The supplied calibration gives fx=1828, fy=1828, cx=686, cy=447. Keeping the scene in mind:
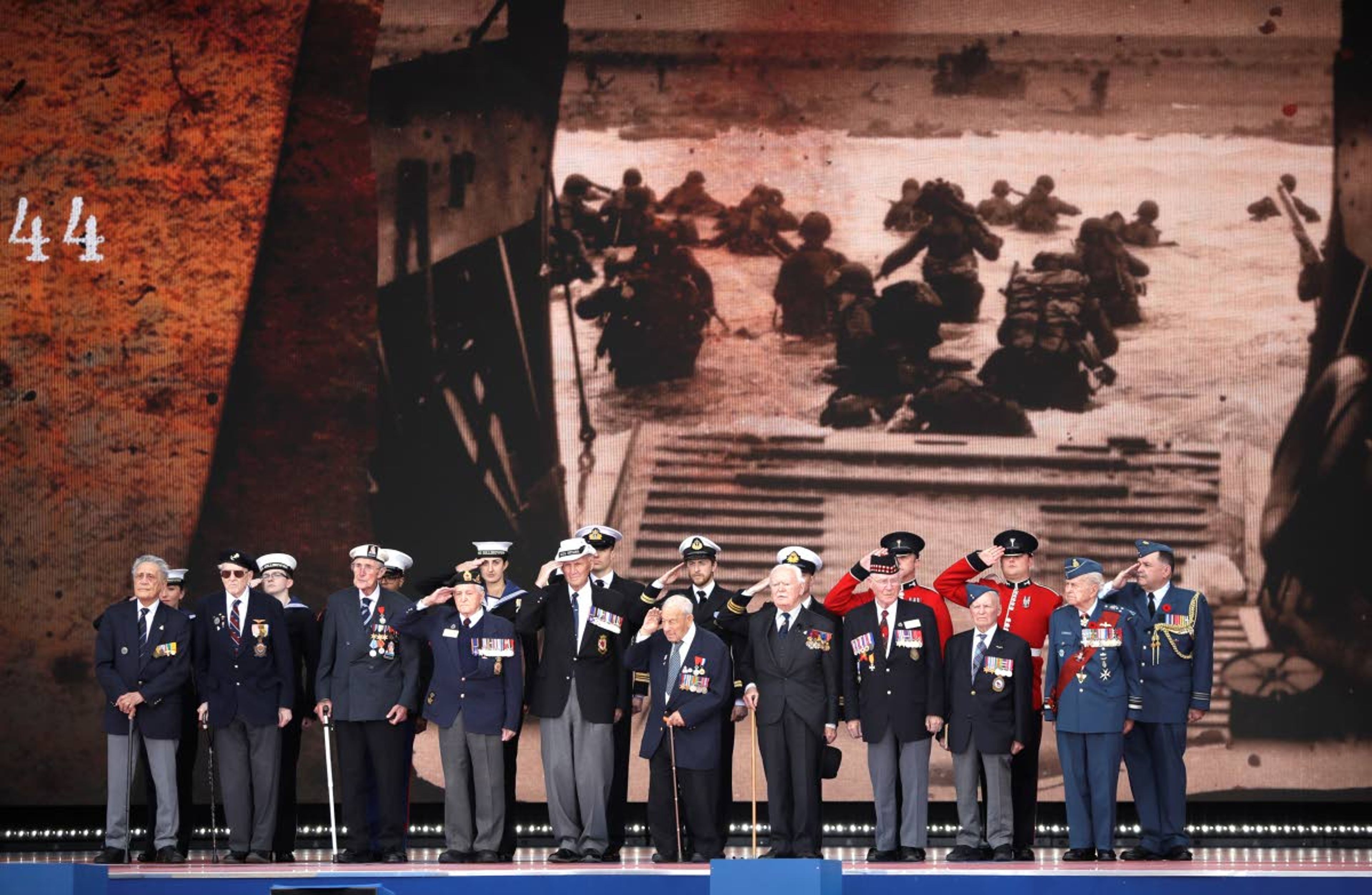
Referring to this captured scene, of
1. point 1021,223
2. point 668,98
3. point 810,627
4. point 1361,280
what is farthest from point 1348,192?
point 810,627

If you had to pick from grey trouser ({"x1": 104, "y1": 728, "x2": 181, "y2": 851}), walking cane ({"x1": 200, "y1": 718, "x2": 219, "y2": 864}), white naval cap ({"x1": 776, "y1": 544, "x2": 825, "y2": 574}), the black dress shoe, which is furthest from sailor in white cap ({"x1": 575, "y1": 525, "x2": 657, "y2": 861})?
the black dress shoe

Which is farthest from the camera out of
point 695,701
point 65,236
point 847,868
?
point 65,236

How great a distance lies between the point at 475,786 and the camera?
307 inches

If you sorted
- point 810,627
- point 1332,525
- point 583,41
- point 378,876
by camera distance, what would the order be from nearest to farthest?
point 378,876 < point 810,627 < point 1332,525 < point 583,41

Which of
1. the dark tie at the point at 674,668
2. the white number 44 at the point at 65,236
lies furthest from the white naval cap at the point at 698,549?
the white number 44 at the point at 65,236

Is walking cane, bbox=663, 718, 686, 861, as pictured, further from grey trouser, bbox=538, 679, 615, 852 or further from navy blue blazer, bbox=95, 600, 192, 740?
navy blue blazer, bbox=95, 600, 192, 740

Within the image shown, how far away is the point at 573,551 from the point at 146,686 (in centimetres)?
202

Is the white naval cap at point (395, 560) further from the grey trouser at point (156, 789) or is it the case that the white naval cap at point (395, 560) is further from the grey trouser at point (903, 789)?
the grey trouser at point (903, 789)

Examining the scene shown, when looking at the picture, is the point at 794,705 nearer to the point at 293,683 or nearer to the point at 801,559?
the point at 801,559

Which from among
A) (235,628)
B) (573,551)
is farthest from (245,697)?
(573,551)

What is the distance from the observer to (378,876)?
6.64 m

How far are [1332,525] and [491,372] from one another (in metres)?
4.58

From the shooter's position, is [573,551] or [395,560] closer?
[573,551]

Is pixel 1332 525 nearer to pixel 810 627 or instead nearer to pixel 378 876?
pixel 810 627
